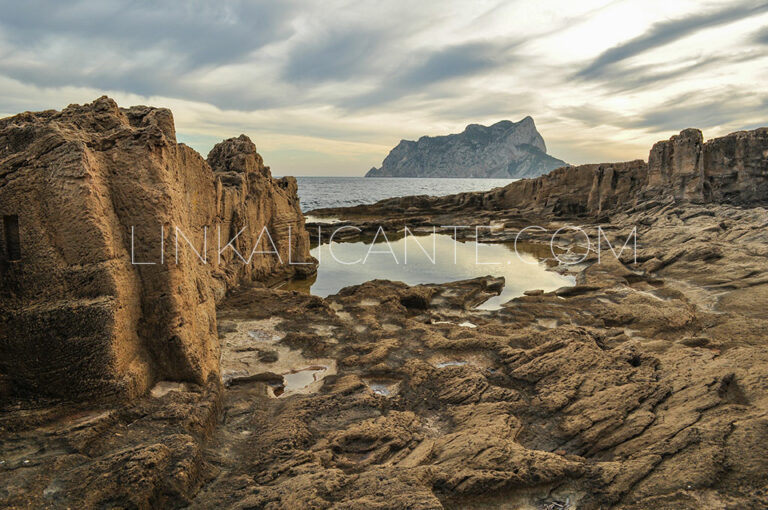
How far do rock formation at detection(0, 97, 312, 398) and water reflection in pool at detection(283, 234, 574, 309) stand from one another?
35.1 feet

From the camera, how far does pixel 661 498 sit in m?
3.99

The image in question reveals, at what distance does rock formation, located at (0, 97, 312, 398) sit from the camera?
5043 millimetres

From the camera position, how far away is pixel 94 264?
5.38 meters

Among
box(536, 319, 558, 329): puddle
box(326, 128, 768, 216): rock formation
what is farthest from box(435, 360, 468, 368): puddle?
box(326, 128, 768, 216): rock formation

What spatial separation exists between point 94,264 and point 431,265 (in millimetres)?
18623

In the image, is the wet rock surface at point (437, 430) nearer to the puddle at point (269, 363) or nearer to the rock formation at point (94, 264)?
the puddle at point (269, 363)

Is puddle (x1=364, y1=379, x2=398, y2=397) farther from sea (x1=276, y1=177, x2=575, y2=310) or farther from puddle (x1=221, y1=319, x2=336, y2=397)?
sea (x1=276, y1=177, x2=575, y2=310)

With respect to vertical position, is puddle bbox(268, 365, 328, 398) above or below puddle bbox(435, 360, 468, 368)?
below

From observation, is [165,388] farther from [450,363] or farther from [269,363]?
[450,363]

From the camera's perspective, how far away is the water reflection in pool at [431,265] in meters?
18.6

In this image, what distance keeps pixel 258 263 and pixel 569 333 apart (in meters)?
12.6

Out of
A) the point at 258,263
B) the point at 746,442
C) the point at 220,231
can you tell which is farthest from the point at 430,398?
the point at 258,263

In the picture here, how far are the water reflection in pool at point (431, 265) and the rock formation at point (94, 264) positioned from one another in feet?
35.1

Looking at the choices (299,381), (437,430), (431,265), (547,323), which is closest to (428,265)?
(431,265)
